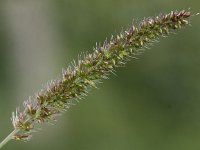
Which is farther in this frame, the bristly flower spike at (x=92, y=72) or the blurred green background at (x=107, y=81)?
the blurred green background at (x=107, y=81)

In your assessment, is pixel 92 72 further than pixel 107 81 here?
No

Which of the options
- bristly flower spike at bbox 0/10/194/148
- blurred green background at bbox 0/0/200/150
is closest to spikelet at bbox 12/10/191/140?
bristly flower spike at bbox 0/10/194/148

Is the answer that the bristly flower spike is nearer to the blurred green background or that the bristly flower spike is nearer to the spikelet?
the spikelet

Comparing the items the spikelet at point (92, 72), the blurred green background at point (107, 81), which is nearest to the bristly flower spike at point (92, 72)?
the spikelet at point (92, 72)

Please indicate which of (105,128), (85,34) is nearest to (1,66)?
(85,34)

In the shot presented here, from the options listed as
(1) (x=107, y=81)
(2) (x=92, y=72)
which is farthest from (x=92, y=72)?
(1) (x=107, y=81)

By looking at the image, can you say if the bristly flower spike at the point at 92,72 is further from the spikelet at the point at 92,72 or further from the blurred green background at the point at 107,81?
the blurred green background at the point at 107,81

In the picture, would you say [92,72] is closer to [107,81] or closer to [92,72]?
[92,72]
